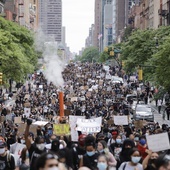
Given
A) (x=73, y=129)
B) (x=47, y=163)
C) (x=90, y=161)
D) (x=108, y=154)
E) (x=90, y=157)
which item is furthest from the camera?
(x=73, y=129)

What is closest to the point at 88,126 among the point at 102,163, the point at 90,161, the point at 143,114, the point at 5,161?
the point at 5,161

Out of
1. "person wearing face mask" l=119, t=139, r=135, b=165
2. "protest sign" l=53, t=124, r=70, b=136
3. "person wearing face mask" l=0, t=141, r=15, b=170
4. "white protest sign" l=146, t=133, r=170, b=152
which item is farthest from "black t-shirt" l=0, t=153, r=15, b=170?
"protest sign" l=53, t=124, r=70, b=136

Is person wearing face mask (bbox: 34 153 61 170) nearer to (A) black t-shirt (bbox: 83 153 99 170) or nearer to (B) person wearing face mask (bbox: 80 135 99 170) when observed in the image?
(B) person wearing face mask (bbox: 80 135 99 170)

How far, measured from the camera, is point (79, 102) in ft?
132

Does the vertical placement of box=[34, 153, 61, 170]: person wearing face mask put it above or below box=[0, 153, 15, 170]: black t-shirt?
above

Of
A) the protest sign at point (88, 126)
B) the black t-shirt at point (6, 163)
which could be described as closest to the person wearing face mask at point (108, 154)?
the black t-shirt at point (6, 163)

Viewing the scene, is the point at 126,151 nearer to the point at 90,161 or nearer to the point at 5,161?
the point at 90,161

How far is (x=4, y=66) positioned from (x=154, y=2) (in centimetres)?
5770

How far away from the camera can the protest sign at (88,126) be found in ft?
55.9

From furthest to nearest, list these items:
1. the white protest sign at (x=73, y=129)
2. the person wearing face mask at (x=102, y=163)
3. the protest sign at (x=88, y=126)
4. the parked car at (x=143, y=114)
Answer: the parked car at (x=143, y=114) → the protest sign at (x=88, y=126) → the white protest sign at (x=73, y=129) → the person wearing face mask at (x=102, y=163)

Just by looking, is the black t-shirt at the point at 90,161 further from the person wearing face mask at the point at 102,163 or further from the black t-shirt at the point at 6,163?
the black t-shirt at the point at 6,163

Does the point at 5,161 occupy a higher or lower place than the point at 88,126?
lower

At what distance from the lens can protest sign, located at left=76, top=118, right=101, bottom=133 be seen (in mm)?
17052

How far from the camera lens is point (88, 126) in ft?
57.0
